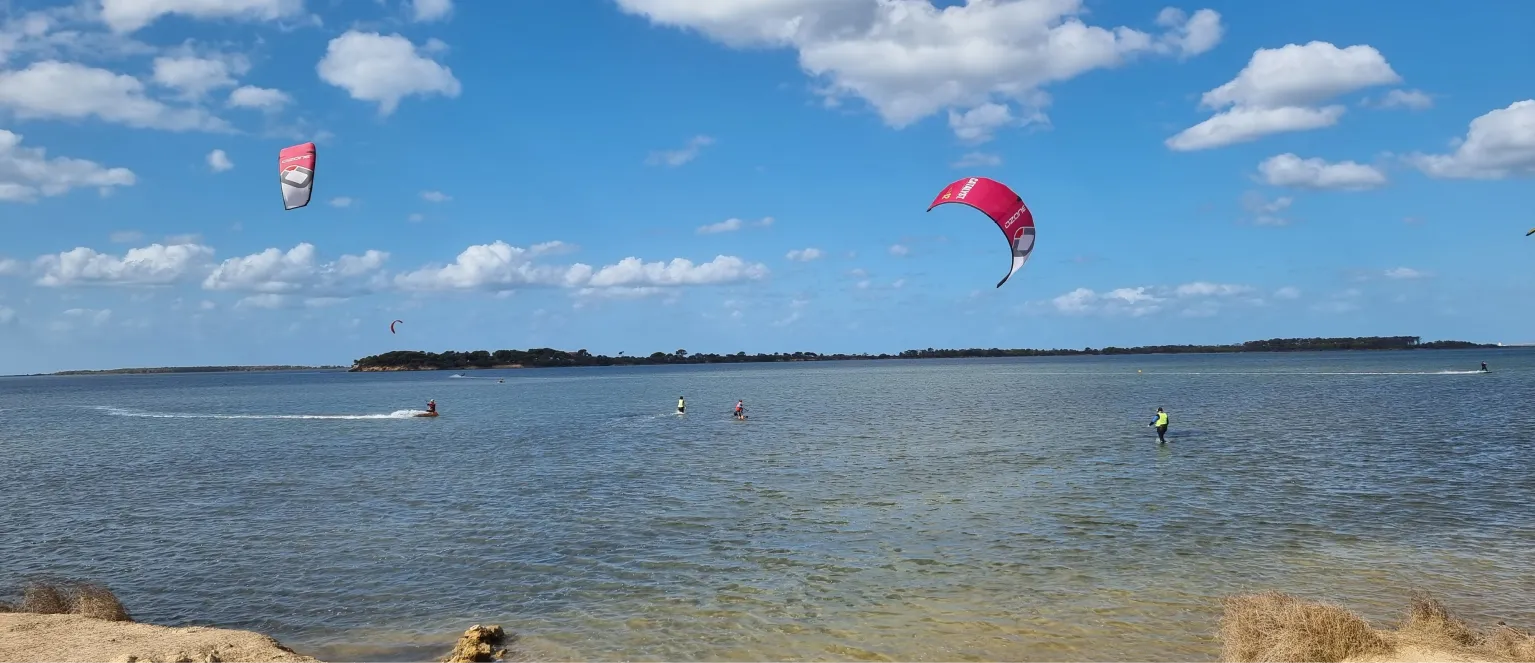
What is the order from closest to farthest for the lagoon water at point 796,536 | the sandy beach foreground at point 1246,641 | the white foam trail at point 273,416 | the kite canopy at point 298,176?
the sandy beach foreground at point 1246,641 < the lagoon water at point 796,536 < the kite canopy at point 298,176 < the white foam trail at point 273,416

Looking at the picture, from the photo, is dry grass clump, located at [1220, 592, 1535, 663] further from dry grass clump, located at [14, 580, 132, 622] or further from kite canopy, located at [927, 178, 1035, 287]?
dry grass clump, located at [14, 580, 132, 622]

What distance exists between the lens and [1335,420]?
154 feet

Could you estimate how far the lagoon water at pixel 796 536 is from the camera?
45.3 feet

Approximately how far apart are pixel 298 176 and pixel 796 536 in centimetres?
1380

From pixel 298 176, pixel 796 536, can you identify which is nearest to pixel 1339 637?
pixel 796 536

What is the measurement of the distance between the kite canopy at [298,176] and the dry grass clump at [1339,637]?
19.5m

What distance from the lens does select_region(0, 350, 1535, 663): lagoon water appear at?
13.8 m

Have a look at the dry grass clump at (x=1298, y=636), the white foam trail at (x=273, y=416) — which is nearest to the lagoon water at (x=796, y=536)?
the dry grass clump at (x=1298, y=636)

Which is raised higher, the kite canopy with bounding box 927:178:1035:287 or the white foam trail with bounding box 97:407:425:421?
the kite canopy with bounding box 927:178:1035:287

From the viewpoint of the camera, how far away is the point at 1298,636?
10.9m

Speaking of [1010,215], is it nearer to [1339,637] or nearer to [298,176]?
[1339,637]

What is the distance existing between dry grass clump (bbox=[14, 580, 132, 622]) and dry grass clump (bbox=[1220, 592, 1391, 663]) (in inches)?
627

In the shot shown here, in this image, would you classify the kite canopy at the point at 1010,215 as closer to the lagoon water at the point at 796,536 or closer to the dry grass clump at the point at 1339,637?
the lagoon water at the point at 796,536


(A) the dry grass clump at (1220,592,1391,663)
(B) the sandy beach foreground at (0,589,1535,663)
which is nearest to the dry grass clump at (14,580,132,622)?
(B) the sandy beach foreground at (0,589,1535,663)
